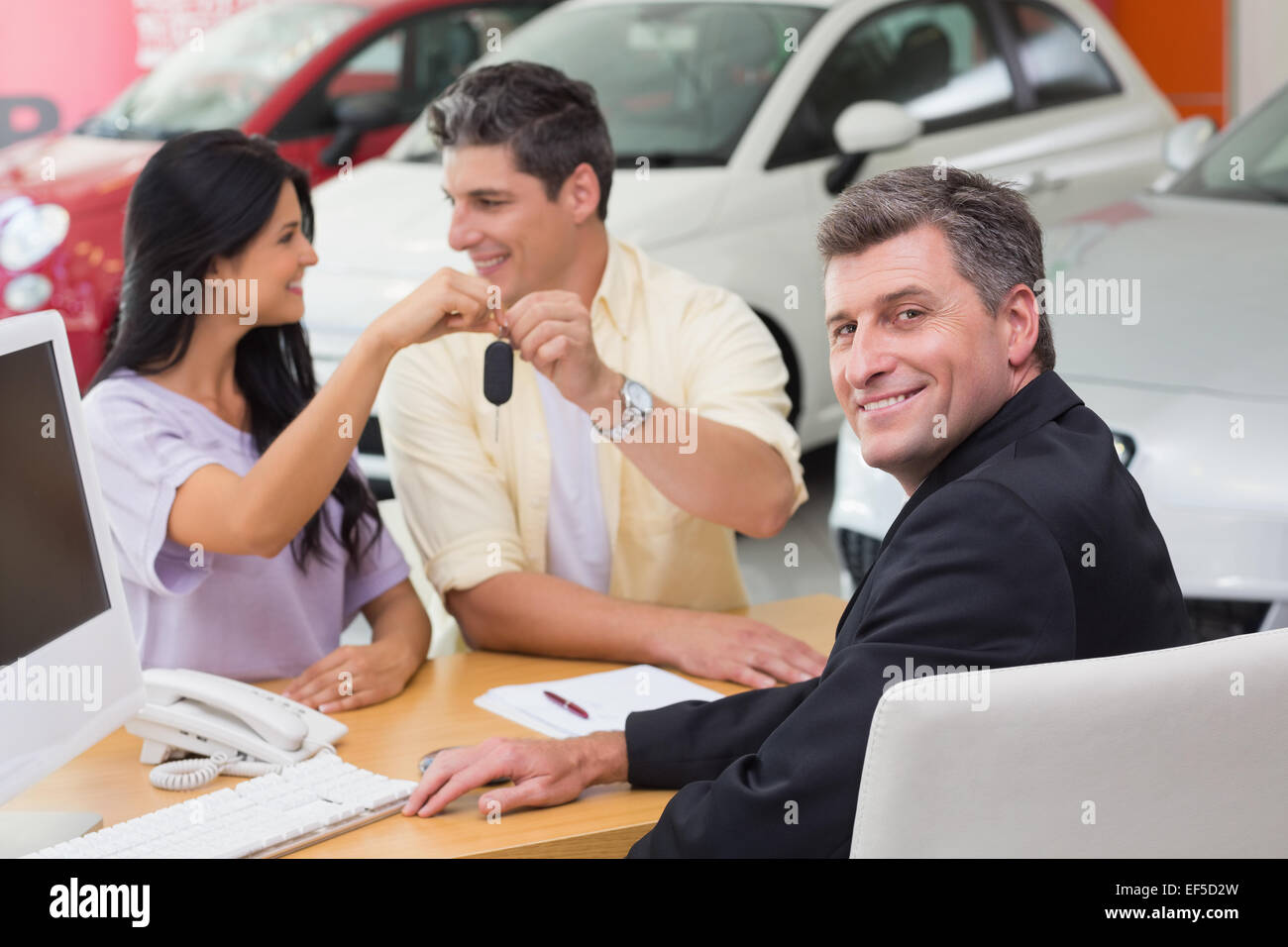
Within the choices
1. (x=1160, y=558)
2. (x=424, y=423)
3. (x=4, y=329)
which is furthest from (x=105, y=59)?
(x=1160, y=558)

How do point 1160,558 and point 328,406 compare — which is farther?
point 328,406

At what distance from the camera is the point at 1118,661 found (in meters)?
1.13

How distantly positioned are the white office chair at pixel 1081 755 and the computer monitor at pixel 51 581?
34.7 inches

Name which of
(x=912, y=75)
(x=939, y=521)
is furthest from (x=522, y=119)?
(x=912, y=75)

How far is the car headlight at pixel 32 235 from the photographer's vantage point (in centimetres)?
447

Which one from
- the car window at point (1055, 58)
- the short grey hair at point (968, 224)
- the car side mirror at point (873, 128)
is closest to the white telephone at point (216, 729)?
the short grey hair at point (968, 224)

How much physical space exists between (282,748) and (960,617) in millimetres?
893

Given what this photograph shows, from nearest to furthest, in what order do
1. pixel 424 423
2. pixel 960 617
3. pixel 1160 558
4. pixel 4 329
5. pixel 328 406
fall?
pixel 960 617, pixel 1160 558, pixel 4 329, pixel 328 406, pixel 424 423

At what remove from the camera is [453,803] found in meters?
1.72

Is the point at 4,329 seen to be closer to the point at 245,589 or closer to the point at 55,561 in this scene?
the point at 55,561

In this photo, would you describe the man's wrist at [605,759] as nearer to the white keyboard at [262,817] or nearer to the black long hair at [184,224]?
the white keyboard at [262,817]

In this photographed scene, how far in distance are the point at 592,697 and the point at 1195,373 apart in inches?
58.9

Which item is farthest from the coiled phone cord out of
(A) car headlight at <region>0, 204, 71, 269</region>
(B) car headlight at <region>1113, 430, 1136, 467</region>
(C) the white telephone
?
(A) car headlight at <region>0, 204, 71, 269</region>

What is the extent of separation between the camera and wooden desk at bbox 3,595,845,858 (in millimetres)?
1615
